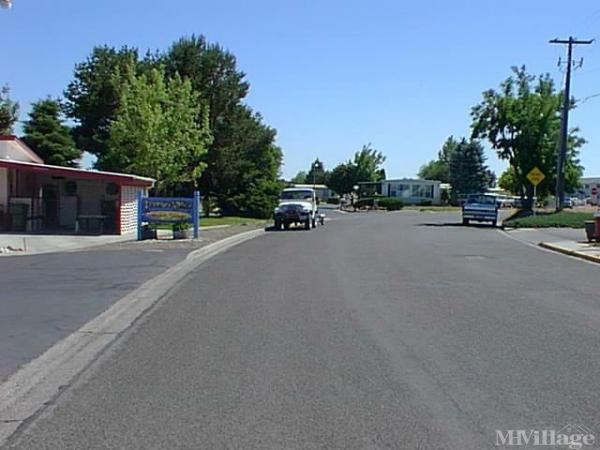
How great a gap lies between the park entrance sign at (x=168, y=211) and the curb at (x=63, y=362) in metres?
15.7

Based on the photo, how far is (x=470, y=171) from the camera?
397ft

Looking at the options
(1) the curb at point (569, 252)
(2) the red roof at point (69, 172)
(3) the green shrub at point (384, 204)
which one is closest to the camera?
(1) the curb at point (569, 252)

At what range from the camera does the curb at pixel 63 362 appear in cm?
738

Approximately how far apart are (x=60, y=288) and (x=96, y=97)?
146 feet

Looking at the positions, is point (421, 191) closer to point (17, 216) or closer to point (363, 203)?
point (363, 203)

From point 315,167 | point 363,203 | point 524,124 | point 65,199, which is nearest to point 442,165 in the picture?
point 315,167

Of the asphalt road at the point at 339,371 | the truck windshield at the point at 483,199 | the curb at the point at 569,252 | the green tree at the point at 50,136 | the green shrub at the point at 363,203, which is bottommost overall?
the green shrub at the point at 363,203

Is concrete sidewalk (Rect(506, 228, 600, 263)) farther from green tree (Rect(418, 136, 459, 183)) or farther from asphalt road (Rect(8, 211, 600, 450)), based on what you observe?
green tree (Rect(418, 136, 459, 183))

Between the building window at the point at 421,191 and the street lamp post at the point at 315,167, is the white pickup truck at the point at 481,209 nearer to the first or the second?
the building window at the point at 421,191

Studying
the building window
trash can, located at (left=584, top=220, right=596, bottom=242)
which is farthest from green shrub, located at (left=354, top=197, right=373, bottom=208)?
trash can, located at (left=584, top=220, right=596, bottom=242)

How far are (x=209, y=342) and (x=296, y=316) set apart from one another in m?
2.35

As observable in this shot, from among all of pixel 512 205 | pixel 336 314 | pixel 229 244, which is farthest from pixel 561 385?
pixel 512 205

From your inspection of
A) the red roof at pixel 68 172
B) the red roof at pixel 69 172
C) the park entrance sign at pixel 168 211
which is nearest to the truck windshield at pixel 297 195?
the red roof at pixel 69 172

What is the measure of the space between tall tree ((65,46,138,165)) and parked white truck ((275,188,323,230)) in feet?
53.7
